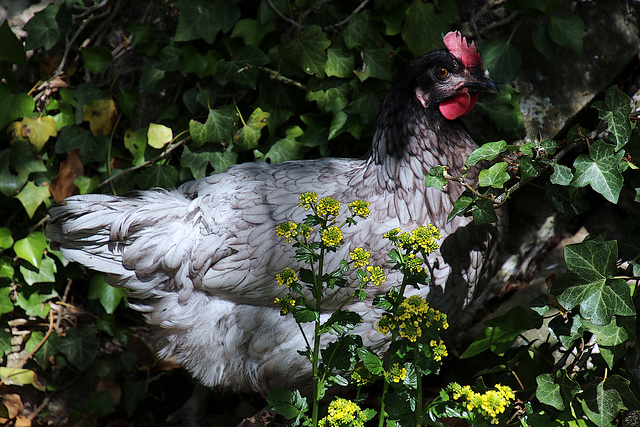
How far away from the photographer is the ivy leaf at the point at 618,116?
1.64 metres

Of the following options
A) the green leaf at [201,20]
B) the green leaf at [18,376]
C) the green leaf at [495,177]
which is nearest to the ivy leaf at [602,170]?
the green leaf at [495,177]

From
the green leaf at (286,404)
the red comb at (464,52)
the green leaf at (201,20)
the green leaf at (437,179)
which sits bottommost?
the green leaf at (286,404)

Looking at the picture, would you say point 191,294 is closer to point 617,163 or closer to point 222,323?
point 222,323

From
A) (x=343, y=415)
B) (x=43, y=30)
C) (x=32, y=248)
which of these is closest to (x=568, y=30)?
(x=343, y=415)

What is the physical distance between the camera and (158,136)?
254cm

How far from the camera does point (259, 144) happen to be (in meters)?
2.57

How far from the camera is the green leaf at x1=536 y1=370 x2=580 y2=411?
1.67 meters

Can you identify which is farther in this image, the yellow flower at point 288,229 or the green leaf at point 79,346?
the green leaf at point 79,346

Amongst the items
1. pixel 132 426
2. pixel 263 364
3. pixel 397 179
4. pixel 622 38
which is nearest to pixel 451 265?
pixel 397 179

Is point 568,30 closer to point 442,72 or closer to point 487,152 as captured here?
point 442,72

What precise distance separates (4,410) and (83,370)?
367 millimetres

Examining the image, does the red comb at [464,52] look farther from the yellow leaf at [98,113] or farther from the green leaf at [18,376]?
the green leaf at [18,376]

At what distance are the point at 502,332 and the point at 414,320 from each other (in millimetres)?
694

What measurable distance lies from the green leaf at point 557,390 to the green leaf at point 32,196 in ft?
7.50
